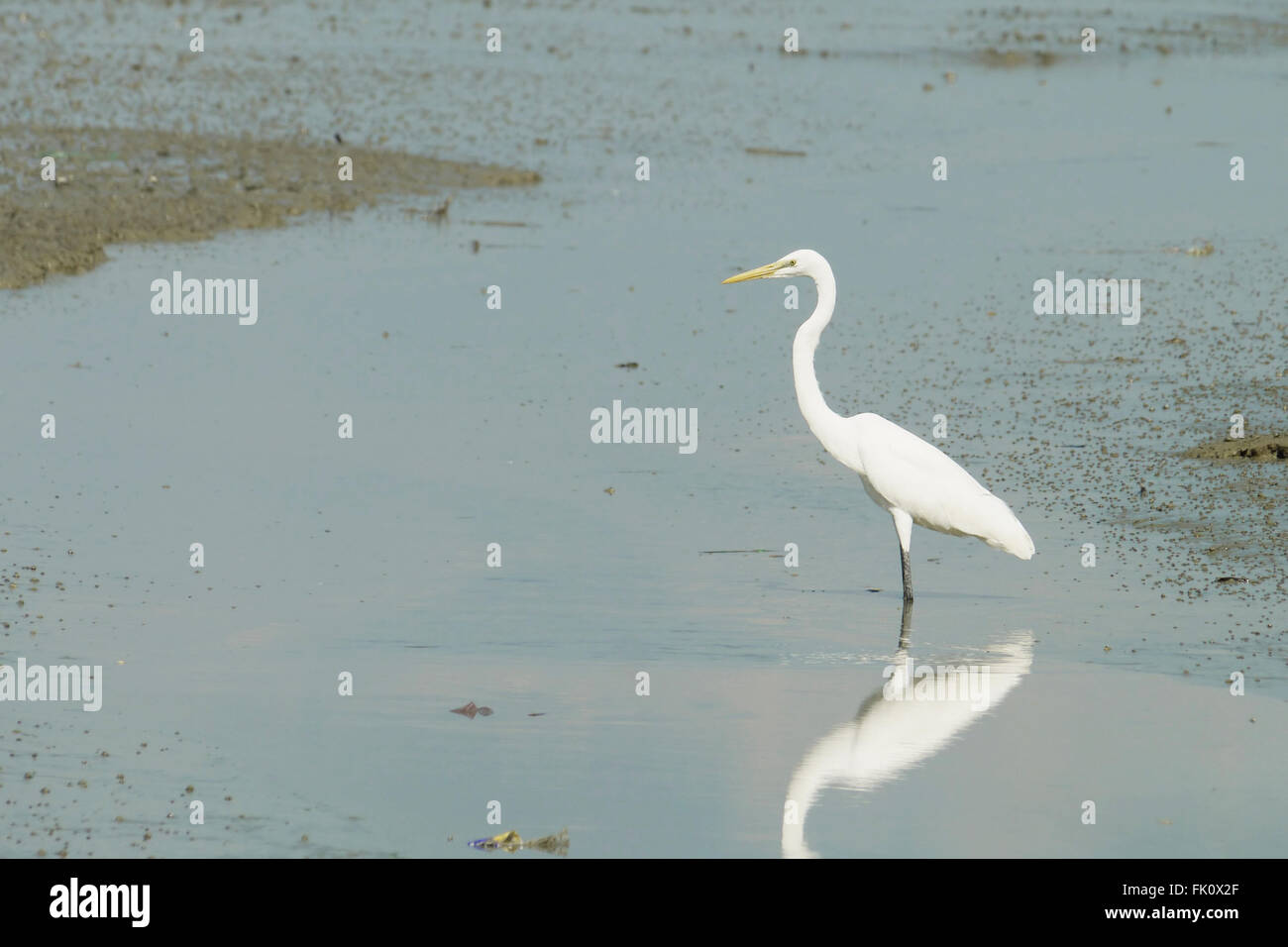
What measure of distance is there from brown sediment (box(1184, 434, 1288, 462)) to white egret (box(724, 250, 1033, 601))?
2507 mm

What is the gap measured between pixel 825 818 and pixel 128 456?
261 inches

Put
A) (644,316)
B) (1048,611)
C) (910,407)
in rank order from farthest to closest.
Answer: (644,316) < (910,407) < (1048,611)

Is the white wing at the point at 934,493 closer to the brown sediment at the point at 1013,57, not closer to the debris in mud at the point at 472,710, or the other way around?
the debris in mud at the point at 472,710

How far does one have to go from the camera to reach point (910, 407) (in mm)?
13805

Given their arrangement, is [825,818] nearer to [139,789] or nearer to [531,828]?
[531,828]

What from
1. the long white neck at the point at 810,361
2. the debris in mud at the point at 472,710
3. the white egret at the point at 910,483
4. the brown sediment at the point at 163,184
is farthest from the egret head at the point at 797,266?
the brown sediment at the point at 163,184

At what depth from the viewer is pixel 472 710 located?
7965 mm

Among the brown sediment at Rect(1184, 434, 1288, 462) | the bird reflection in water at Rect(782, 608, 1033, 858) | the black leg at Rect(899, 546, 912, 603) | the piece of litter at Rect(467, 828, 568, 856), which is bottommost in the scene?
the piece of litter at Rect(467, 828, 568, 856)

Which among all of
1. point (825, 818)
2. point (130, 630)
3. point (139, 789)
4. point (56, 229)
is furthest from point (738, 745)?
point (56, 229)

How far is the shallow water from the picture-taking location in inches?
281

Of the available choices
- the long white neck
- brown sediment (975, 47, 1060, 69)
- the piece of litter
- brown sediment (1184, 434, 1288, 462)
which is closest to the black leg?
the long white neck

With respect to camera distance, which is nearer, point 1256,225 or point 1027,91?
point 1256,225

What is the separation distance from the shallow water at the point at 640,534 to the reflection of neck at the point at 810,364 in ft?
2.79

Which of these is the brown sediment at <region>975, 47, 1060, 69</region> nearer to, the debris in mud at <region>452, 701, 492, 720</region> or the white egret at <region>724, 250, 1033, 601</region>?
the white egret at <region>724, 250, 1033, 601</region>
